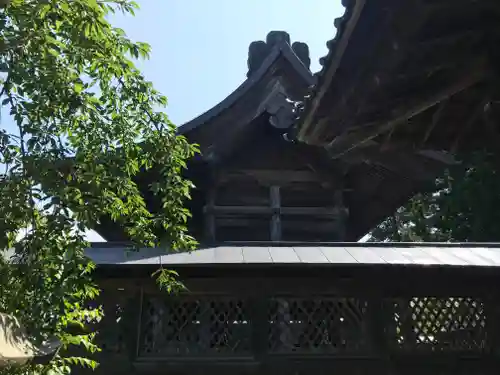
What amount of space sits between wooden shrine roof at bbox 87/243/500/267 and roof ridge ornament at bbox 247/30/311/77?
3314mm

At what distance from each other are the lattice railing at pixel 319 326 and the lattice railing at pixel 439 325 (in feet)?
1.17

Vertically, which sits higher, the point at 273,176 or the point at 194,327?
the point at 273,176

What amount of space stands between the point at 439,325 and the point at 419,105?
3051 millimetres

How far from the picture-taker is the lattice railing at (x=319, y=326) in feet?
16.3

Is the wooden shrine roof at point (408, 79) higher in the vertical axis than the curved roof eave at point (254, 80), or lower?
lower

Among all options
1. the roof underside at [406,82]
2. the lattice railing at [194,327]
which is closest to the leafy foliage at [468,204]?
the lattice railing at [194,327]

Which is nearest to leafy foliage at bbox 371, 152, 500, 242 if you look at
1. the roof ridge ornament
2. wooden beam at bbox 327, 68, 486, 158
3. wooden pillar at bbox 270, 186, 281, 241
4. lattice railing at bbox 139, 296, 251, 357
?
the roof ridge ornament

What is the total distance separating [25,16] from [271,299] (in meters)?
3.50

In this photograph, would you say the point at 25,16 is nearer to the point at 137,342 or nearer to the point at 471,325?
the point at 137,342

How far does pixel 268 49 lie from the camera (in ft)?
25.9

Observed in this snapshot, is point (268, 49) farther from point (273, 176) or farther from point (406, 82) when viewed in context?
point (406, 82)

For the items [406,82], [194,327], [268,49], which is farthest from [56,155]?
[268,49]

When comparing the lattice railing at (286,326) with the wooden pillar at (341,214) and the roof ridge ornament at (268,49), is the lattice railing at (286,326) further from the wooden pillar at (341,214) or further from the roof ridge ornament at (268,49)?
the roof ridge ornament at (268,49)

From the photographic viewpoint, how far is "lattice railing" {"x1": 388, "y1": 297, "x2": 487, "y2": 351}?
4938mm
